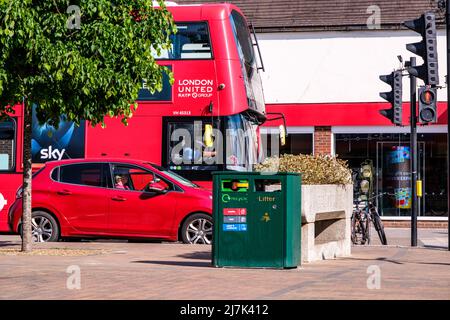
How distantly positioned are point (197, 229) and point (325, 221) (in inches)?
132

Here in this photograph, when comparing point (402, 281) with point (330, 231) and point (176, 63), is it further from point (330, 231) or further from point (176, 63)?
point (176, 63)

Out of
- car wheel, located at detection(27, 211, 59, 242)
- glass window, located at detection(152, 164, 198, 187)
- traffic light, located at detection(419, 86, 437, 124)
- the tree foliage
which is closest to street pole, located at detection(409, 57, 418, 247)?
traffic light, located at detection(419, 86, 437, 124)

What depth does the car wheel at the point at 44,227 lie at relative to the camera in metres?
19.2

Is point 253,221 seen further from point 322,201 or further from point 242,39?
point 242,39

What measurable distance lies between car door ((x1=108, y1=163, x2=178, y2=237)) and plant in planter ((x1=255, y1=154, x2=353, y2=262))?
12.1 ft

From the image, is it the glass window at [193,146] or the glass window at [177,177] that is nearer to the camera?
the glass window at [177,177]

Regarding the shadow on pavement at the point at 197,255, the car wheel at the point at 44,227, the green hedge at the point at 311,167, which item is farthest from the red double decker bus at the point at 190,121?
the green hedge at the point at 311,167

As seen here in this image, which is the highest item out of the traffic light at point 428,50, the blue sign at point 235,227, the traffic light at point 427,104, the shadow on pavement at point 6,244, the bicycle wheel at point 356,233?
the traffic light at point 428,50

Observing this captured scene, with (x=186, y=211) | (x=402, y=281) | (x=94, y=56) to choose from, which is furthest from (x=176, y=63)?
(x=402, y=281)

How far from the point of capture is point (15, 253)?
15.8m

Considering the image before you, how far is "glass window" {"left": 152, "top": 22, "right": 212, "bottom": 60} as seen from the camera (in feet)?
A: 68.4

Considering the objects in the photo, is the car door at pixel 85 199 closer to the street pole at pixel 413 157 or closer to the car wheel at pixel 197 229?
the car wheel at pixel 197 229

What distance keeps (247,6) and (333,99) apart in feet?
14.8

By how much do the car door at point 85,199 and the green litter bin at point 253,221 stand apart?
6.47 m
